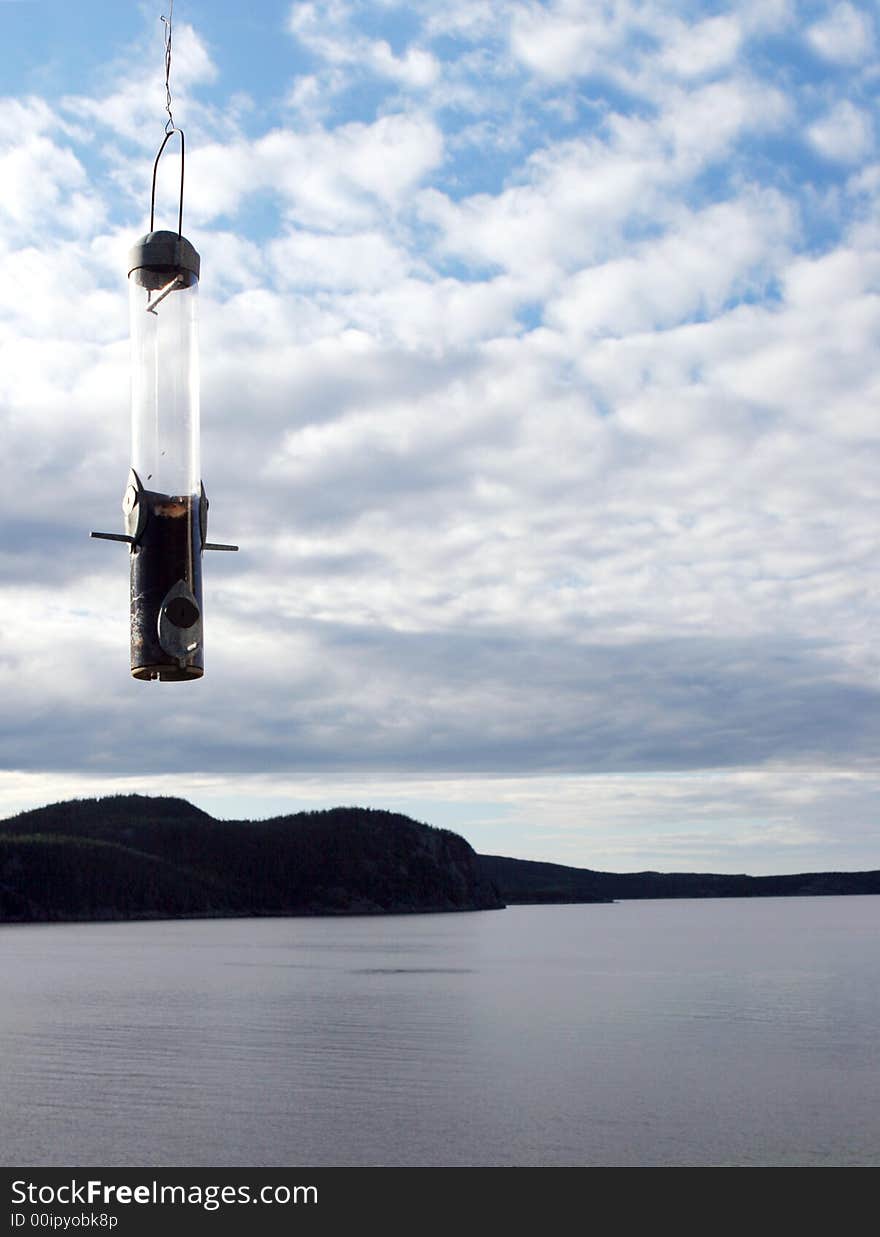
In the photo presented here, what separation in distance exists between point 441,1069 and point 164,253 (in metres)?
44.0

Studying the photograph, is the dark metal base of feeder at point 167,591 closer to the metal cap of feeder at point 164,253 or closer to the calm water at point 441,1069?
the metal cap of feeder at point 164,253

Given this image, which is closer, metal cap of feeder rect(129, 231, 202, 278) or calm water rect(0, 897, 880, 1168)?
metal cap of feeder rect(129, 231, 202, 278)

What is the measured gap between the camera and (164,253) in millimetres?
7395

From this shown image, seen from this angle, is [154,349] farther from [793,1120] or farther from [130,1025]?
[130,1025]

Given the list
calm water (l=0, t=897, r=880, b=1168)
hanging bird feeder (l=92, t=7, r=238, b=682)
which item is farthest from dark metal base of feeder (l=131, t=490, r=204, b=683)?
calm water (l=0, t=897, r=880, b=1168)

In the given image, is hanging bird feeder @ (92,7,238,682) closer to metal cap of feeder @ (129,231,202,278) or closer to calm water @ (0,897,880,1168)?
metal cap of feeder @ (129,231,202,278)

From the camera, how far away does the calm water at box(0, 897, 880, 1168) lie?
109 ft

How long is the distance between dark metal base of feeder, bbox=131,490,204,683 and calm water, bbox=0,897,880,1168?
26971 millimetres

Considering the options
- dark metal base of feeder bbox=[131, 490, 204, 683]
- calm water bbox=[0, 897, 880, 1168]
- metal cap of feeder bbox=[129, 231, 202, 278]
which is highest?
metal cap of feeder bbox=[129, 231, 202, 278]

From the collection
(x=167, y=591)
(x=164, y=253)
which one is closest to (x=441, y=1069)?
(x=167, y=591)

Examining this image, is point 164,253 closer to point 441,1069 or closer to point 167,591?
point 167,591

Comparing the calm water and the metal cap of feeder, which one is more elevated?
the metal cap of feeder

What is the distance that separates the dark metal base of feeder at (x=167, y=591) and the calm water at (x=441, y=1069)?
27.0m

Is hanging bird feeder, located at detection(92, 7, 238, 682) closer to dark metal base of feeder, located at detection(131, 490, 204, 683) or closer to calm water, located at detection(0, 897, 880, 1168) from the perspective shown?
dark metal base of feeder, located at detection(131, 490, 204, 683)
